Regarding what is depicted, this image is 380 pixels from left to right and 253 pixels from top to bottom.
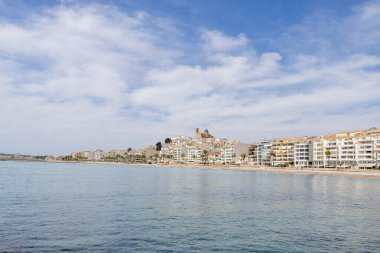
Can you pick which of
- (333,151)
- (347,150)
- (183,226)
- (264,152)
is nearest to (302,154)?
(333,151)

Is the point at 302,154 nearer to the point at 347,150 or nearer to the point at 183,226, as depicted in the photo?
the point at 347,150

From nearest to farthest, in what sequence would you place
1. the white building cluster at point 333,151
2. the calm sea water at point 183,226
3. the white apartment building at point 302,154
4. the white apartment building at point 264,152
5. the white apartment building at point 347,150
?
the calm sea water at point 183,226 < the white apartment building at point 347,150 < the white building cluster at point 333,151 < the white apartment building at point 302,154 < the white apartment building at point 264,152

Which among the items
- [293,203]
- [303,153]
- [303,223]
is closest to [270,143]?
[303,153]

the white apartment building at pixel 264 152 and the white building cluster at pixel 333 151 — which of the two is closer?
the white building cluster at pixel 333 151

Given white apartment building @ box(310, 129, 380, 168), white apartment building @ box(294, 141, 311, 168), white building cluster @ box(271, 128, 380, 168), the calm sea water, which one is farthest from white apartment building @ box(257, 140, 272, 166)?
the calm sea water

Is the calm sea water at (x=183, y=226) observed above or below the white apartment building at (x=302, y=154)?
below

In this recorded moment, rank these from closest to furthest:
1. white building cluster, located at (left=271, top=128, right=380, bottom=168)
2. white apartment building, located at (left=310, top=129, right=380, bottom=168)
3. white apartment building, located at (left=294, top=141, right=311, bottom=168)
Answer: white apartment building, located at (left=310, top=129, right=380, bottom=168)
white building cluster, located at (left=271, top=128, right=380, bottom=168)
white apartment building, located at (left=294, top=141, right=311, bottom=168)

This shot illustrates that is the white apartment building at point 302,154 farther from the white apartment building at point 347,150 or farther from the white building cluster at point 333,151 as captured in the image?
the white apartment building at point 347,150

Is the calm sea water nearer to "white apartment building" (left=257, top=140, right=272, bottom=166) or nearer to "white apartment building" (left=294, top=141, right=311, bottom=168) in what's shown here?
"white apartment building" (left=294, top=141, right=311, bottom=168)

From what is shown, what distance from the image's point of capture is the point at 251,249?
2011 centimetres

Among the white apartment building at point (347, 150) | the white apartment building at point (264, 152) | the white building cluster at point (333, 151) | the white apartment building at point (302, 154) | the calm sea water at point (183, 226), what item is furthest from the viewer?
the white apartment building at point (264, 152)

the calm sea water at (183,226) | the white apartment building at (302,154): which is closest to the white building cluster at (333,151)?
the white apartment building at (302,154)

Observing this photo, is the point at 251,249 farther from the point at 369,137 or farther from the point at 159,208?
the point at 369,137

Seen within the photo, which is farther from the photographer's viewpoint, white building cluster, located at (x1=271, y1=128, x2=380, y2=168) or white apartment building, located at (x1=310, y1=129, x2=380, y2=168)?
white building cluster, located at (x1=271, y1=128, x2=380, y2=168)
